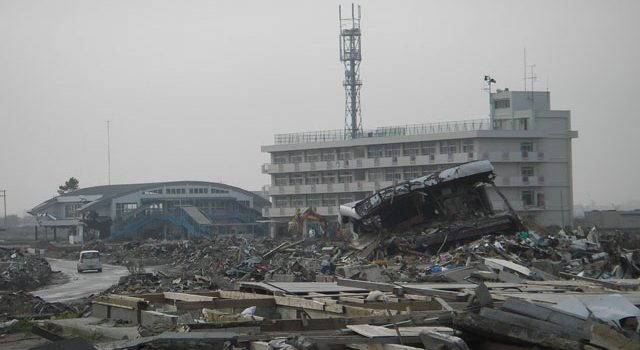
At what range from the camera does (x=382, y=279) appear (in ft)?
65.7

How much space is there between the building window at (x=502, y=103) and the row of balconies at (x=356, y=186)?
6.05 metres

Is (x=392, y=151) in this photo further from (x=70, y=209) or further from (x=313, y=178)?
(x=70, y=209)

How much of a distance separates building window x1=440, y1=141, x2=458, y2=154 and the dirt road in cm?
2609

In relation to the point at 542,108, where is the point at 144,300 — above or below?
below

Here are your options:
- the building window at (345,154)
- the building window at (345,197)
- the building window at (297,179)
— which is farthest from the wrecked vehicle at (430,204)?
the building window at (297,179)

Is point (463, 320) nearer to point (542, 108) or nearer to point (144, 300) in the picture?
point (144, 300)

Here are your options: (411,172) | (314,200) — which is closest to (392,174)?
(411,172)

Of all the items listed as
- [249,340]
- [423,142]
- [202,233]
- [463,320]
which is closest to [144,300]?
[249,340]

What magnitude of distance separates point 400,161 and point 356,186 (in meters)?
4.81

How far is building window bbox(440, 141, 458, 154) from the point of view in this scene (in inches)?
2586

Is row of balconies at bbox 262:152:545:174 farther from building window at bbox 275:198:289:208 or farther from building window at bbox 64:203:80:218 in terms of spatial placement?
building window at bbox 64:203:80:218

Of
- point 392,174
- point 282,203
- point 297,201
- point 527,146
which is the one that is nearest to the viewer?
point 527,146

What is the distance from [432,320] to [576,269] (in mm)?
13616

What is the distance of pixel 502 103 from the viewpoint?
226ft
